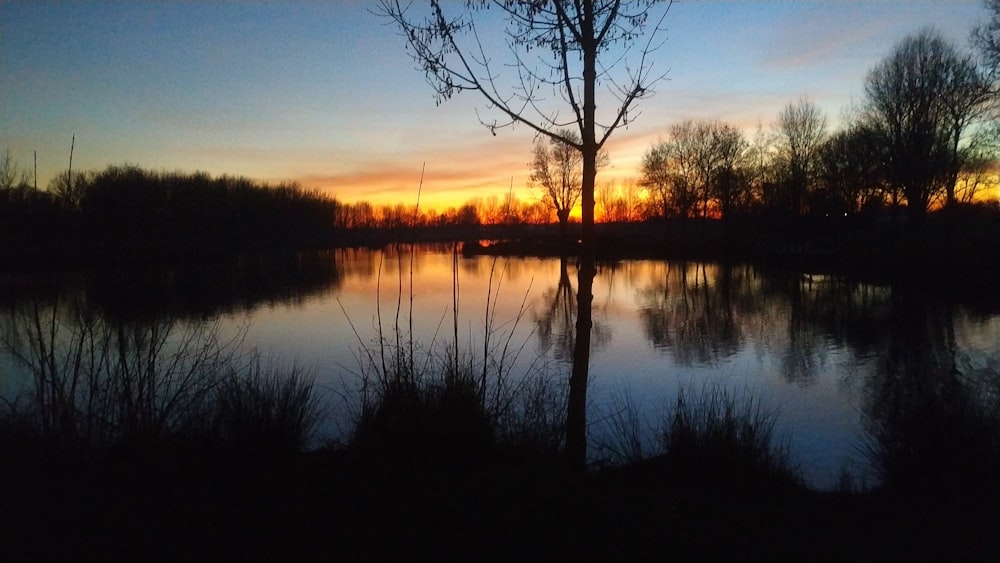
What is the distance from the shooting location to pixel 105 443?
5570 mm

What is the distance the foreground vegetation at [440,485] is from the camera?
3805 millimetres

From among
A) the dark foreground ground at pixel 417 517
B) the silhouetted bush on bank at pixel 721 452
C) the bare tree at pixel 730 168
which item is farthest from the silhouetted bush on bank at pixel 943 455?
the bare tree at pixel 730 168

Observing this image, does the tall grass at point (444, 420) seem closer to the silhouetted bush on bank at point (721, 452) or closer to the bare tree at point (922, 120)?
the silhouetted bush on bank at point (721, 452)

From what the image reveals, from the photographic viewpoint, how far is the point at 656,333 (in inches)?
681

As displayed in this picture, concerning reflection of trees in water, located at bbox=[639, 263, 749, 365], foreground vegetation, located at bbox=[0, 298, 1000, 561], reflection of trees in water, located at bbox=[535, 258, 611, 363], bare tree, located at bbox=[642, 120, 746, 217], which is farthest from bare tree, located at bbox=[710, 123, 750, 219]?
foreground vegetation, located at bbox=[0, 298, 1000, 561]

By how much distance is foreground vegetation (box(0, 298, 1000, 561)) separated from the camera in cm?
380

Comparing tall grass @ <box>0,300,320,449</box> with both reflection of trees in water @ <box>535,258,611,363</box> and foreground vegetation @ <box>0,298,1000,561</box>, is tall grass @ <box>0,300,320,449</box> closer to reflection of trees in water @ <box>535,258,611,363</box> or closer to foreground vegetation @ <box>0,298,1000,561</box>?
foreground vegetation @ <box>0,298,1000,561</box>

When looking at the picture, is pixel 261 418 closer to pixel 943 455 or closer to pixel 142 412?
pixel 142 412

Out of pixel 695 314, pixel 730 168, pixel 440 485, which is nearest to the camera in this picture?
pixel 440 485

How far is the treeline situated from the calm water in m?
1.05

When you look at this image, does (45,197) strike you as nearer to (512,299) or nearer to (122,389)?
(122,389)

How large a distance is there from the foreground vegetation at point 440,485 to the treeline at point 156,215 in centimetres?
295

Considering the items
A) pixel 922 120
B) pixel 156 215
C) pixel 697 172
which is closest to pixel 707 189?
pixel 697 172

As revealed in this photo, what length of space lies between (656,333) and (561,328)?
8.56ft
